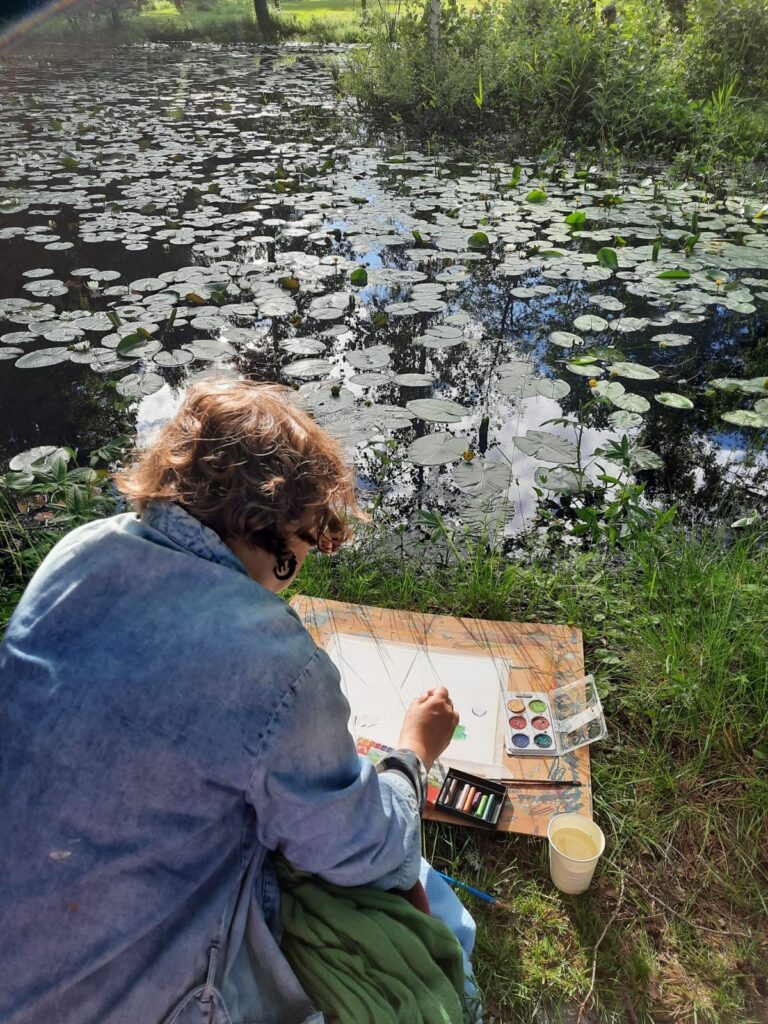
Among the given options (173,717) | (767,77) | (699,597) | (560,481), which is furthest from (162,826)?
(767,77)

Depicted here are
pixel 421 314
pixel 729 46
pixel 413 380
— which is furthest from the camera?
pixel 729 46

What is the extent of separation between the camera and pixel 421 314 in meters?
3.21

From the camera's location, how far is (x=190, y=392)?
3.26 feet

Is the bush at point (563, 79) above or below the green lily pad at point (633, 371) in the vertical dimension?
above

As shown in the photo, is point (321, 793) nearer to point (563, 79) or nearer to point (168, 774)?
point (168, 774)

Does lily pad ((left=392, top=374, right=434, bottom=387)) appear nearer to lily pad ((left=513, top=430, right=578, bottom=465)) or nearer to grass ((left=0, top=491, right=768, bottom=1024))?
lily pad ((left=513, top=430, right=578, bottom=465))

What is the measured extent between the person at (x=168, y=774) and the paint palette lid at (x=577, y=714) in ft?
2.46

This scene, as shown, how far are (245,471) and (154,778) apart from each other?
0.37 metres

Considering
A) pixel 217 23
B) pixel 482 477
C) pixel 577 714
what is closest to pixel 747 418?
pixel 482 477

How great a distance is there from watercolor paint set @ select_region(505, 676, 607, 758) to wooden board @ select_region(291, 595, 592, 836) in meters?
0.02

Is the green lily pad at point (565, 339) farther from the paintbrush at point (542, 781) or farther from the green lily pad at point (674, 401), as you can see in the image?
the paintbrush at point (542, 781)

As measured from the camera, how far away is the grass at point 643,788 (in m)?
1.15

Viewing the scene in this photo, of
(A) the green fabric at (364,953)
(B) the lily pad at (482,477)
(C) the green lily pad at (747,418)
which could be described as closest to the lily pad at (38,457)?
(B) the lily pad at (482,477)

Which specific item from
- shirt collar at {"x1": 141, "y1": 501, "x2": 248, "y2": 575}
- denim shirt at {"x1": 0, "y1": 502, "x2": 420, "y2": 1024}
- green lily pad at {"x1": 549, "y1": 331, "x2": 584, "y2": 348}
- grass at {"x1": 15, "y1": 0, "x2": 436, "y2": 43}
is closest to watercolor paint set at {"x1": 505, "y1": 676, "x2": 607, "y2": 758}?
denim shirt at {"x1": 0, "y1": 502, "x2": 420, "y2": 1024}
